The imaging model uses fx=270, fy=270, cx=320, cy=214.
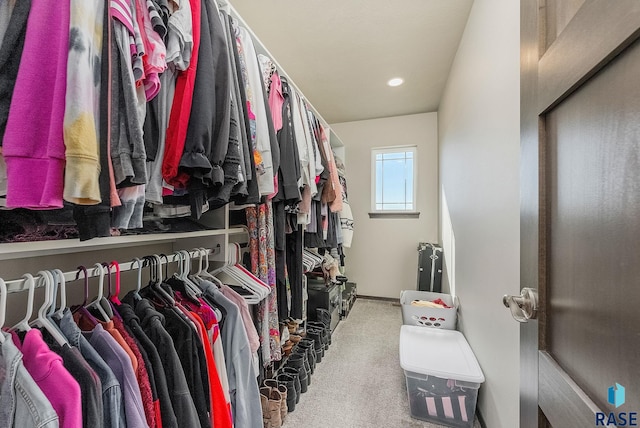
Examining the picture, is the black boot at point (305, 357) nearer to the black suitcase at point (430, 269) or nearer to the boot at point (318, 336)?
the boot at point (318, 336)

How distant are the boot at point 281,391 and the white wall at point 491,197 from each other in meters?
1.07

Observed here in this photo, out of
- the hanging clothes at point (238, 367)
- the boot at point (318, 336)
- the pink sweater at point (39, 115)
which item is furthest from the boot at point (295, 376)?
the pink sweater at point (39, 115)

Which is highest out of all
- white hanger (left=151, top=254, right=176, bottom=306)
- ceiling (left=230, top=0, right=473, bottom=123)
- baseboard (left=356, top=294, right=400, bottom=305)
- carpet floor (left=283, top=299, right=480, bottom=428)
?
ceiling (left=230, top=0, right=473, bottom=123)

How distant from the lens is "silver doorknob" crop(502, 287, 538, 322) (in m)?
0.60

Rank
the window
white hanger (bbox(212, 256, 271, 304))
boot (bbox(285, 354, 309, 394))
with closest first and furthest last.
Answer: white hanger (bbox(212, 256, 271, 304))
boot (bbox(285, 354, 309, 394))
the window

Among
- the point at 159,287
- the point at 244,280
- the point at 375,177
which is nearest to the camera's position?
the point at 159,287

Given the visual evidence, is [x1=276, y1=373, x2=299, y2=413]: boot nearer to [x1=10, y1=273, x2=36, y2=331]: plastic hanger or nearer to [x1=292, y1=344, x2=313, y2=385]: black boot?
[x1=292, y1=344, x2=313, y2=385]: black boot

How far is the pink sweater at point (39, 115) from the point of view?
1.65ft

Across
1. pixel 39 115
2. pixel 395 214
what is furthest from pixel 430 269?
pixel 39 115

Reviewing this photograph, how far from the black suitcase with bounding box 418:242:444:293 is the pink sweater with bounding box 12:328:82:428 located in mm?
3016

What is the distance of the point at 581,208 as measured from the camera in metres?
0.46

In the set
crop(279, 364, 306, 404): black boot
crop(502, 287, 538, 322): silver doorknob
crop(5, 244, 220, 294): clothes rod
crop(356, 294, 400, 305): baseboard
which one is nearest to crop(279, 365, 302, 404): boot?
crop(279, 364, 306, 404): black boot

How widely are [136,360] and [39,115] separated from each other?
0.59 meters

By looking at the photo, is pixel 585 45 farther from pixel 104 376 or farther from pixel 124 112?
pixel 104 376
